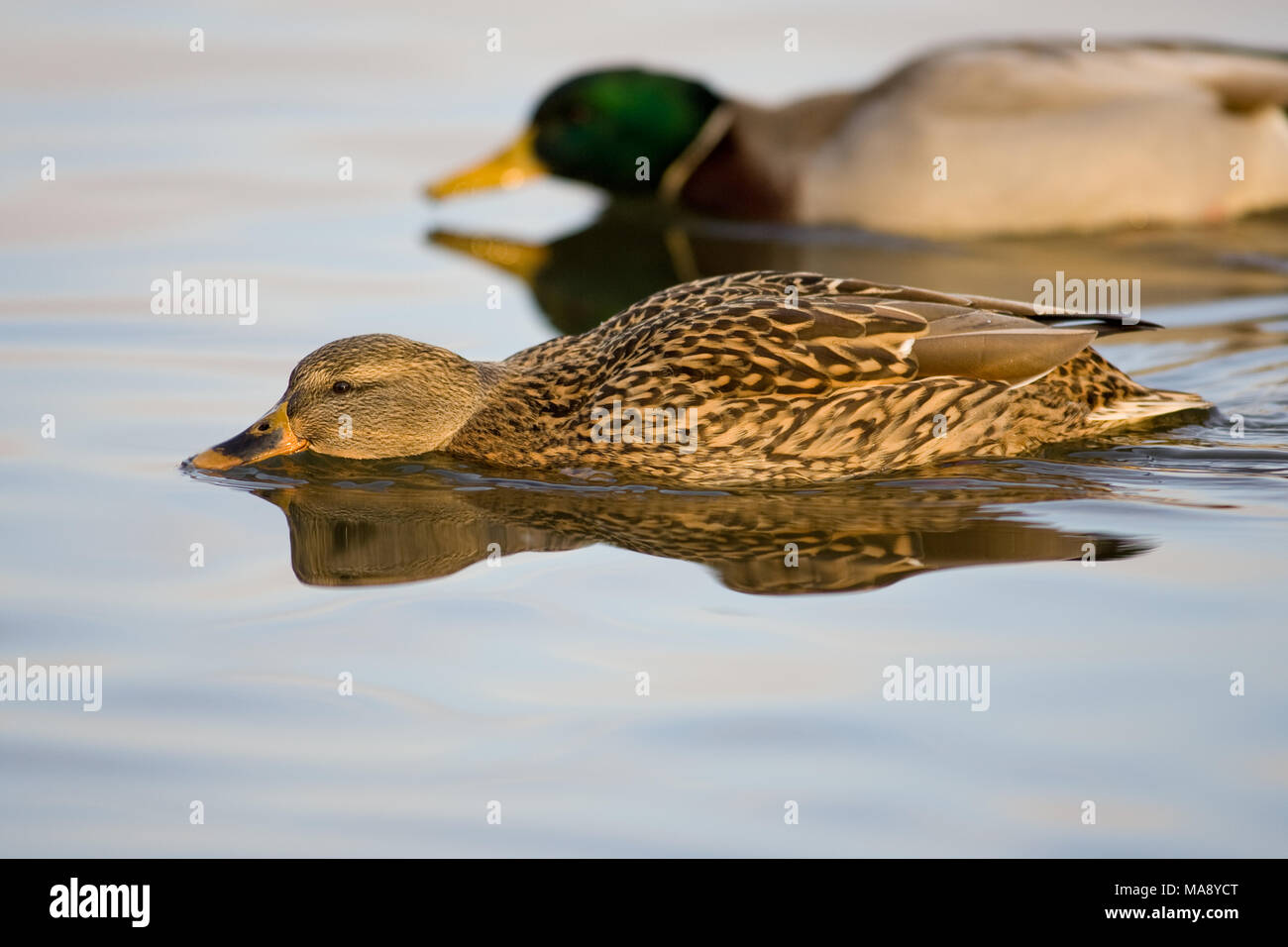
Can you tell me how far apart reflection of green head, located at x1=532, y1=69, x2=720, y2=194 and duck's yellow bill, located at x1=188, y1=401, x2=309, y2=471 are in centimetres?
598

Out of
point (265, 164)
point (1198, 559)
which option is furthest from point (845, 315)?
point (265, 164)

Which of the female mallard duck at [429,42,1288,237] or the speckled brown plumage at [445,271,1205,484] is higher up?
the female mallard duck at [429,42,1288,237]

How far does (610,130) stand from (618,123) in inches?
2.9

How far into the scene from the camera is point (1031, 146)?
13.1m

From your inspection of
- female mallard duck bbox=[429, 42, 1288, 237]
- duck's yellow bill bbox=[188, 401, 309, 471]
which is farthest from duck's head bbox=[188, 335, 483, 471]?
female mallard duck bbox=[429, 42, 1288, 237]

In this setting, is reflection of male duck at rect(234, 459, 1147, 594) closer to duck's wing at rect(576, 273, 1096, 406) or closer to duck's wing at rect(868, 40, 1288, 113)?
duck's wing at rect(576, 273, 1096, 406)

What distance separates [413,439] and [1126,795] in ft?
12.8

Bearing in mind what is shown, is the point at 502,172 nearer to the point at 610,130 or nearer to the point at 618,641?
the point at 610,130

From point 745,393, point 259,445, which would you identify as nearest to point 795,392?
point 745,393

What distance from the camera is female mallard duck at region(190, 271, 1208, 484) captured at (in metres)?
7.92

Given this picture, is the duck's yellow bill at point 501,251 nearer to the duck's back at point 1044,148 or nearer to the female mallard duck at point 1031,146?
the female mallard duck at point 1031,146

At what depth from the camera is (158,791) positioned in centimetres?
551

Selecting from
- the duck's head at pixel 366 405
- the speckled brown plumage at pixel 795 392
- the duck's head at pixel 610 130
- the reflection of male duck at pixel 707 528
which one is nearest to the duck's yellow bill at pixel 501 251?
the duck's head at pixel 610 130

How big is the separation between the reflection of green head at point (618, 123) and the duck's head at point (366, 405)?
5501 millimetres
